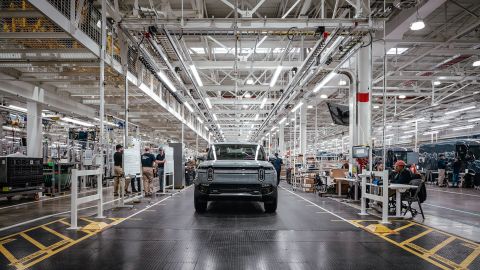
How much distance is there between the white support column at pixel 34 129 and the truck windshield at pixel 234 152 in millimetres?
7533

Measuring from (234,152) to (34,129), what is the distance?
8.35 meters

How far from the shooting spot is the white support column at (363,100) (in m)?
10.2

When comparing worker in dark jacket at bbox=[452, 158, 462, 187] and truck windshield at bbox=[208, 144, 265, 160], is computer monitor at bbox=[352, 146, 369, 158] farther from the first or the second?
worker in dark jacket at bbox=[452, 158, 462, 187]

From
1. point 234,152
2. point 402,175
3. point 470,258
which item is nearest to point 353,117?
point 402,175

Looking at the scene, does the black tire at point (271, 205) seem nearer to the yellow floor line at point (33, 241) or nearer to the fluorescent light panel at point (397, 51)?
the yellow floor line at point (33, 241)

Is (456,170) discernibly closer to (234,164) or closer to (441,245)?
(441,245)

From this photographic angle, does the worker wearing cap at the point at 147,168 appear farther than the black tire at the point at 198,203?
Yes

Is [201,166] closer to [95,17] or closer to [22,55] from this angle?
[95,17]

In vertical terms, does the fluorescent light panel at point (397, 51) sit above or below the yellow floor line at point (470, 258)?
above

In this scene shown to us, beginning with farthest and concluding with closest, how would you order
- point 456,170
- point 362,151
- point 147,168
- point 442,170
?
1. point 442,170
2. point 456,170
3. point 147,168
4. point 362,151

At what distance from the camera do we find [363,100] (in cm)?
1028

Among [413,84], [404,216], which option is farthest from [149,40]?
[413,84]

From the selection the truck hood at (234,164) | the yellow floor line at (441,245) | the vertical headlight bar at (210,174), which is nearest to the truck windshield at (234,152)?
the truck hood at (234,164)

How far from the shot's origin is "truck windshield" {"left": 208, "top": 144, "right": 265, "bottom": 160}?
349 inches
